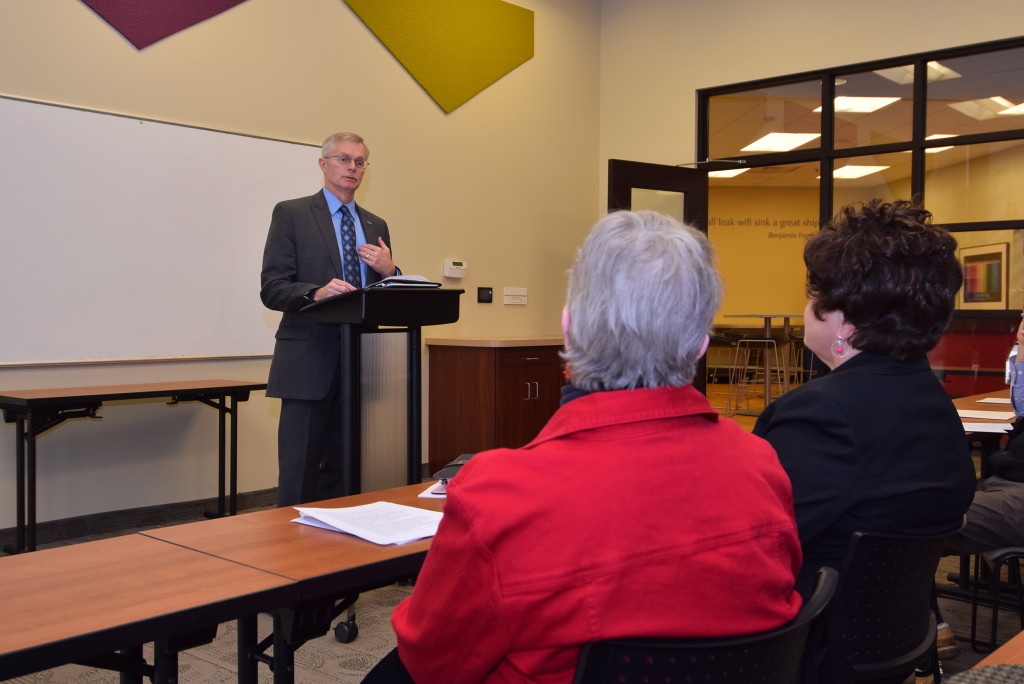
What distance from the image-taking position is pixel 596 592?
2.71 ft

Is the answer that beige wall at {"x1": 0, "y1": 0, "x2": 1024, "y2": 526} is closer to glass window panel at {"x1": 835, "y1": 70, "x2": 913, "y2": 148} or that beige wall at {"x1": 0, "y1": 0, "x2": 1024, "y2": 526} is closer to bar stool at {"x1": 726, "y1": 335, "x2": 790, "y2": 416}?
glass window panel at {"x1": 835, "y1": 70, "x2": 913, "y2": 148}

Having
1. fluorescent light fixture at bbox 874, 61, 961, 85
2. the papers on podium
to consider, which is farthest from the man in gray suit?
fluorescent light fixture at bbox 874, 61, 961, 85

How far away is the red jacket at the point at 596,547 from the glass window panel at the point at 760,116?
5.95 m

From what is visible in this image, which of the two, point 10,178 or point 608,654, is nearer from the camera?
point 608,654

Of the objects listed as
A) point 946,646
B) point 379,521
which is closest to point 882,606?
point 379,521

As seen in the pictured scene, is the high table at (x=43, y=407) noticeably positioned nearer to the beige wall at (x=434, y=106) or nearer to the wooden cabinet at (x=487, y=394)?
the beige wall at (x=434, y=106)

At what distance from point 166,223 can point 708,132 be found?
4282mm

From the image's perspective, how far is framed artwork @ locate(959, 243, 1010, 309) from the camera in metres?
5.69

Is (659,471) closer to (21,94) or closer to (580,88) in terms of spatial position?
(21,94)

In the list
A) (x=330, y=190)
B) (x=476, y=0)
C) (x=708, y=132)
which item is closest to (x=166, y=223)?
(x=330, y=190)

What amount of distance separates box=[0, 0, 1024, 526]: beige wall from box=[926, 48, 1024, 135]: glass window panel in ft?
0.62

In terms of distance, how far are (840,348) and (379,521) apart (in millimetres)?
956

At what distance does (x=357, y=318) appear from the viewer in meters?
2.55

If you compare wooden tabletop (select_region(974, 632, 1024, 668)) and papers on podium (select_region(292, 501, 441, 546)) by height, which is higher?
papers on podium (select_region(292, 501, 441, 546))
